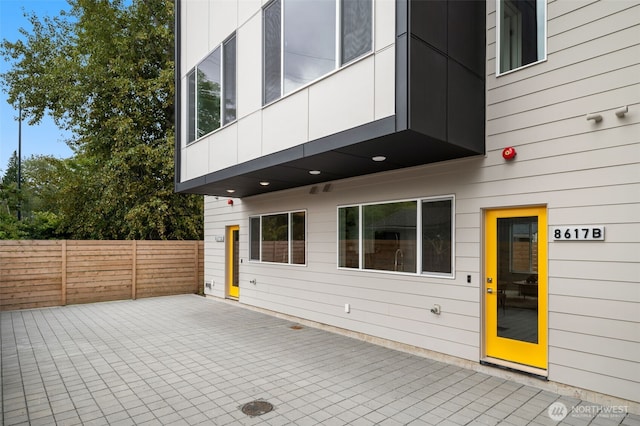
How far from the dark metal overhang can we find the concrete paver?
102 inches

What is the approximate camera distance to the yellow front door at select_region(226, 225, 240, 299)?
30.1 ft

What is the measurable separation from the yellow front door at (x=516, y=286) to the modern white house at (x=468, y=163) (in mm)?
16

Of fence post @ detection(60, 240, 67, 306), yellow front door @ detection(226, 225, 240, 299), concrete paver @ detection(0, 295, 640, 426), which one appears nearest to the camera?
concrete paver @ detection(0, 295, 640, 426)

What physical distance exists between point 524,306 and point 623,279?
0.99m

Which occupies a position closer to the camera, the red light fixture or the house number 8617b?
the house number 8617b

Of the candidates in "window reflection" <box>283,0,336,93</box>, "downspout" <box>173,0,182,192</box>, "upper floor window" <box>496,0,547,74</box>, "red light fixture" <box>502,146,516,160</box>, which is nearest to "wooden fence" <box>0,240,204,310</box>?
"downspout" <box>173,0,182,192</box>

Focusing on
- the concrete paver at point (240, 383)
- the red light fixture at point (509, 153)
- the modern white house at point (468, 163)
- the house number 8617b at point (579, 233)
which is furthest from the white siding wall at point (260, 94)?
the concrete paver at point (240, 383)

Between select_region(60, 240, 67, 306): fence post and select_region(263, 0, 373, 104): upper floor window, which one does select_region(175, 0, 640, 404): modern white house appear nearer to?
select_region(263, 0, 373, 104): upper floor window

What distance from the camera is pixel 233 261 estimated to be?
9383 mm

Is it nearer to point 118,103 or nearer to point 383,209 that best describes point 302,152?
point 383,209

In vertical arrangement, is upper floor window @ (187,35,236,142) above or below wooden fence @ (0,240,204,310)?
→ above

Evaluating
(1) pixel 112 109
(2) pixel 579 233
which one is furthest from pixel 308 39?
(1) pixel 112 109

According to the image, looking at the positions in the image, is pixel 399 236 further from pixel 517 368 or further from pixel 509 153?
pixel 517 368

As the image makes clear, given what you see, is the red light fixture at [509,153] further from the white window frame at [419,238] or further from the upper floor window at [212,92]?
the upper floor window at [212,92]
